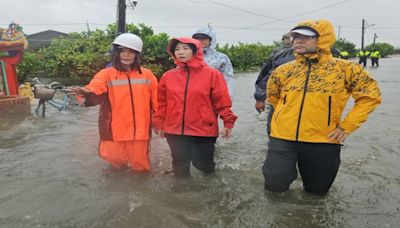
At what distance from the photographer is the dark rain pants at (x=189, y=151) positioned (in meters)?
4.62

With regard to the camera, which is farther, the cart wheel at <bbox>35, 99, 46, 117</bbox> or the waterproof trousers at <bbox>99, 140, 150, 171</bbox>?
the cart wheel at <bbox>35, 99, 46, 117</bbox>

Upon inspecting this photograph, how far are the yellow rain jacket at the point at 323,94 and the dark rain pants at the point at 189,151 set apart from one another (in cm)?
113

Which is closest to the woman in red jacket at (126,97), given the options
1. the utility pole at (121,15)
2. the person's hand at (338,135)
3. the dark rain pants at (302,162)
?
the dark rain pants at (302,162)

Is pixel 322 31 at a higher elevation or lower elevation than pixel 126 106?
higher

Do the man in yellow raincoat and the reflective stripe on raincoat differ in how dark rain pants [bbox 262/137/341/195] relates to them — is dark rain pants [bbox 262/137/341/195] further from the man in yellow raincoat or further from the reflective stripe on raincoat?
the reflective stripe on raincoat

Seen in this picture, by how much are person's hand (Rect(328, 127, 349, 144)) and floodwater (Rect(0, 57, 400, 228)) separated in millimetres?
813

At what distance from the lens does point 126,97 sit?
15.3 ft

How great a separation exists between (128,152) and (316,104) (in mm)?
2305

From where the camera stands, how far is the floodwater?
3.88 m

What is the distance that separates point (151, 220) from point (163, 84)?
59.3 inches

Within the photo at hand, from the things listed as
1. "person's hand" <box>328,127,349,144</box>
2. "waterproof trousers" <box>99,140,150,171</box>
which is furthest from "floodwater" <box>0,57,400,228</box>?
"person's hand" <box>328,127,349,144</box>

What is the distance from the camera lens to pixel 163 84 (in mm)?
4625

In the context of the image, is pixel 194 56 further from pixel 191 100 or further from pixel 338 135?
pixel 338 135

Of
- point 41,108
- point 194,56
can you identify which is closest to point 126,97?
point 194,56
